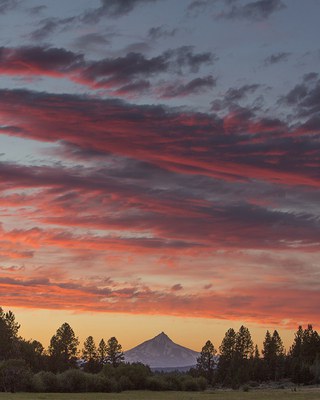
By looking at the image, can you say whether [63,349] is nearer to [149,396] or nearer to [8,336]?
[8,336]

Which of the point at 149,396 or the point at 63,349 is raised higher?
the point at 63,349

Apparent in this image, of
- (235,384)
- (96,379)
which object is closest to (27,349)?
(235,384)

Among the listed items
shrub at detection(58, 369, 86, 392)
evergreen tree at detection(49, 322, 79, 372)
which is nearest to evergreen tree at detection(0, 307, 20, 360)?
evergreen tree at detection(49, 322, 79, 372)

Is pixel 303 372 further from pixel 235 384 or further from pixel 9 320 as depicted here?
pixel 9 320

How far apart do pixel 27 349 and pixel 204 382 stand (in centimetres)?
5692

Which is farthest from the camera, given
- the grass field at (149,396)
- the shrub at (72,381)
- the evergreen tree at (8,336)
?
the evergreen tree at (8,336)

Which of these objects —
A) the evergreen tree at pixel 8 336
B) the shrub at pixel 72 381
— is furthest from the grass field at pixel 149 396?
the evergreen tree at pixel 8 336

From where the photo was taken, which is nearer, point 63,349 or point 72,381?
point 72,381

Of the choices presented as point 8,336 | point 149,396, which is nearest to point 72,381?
point 149,396

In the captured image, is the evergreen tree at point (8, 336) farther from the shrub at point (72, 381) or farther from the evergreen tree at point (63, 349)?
the shrub at point (72, 381)

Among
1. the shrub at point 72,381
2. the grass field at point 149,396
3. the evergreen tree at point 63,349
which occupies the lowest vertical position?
the grass field at point 149,396

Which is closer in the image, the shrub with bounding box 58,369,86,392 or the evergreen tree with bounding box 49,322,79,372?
the shrub with bounding box 58,369,86,392

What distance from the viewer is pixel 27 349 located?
185500mm

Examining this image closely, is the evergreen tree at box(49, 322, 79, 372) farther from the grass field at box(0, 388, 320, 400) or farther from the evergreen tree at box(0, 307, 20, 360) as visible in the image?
the grass field at box(0, 388, 320, 400)
